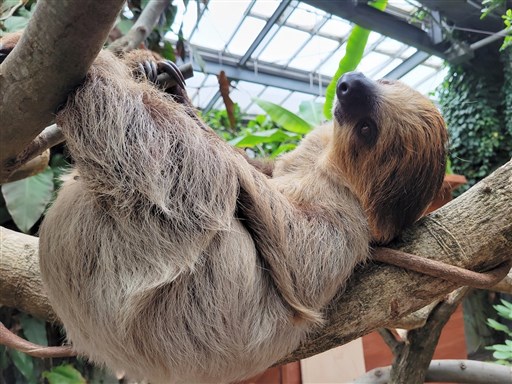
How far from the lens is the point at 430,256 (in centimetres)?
208

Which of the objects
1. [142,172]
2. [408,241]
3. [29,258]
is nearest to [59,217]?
[142,172]

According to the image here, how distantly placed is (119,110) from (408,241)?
1.31m

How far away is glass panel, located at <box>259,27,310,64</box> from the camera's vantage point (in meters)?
8.12

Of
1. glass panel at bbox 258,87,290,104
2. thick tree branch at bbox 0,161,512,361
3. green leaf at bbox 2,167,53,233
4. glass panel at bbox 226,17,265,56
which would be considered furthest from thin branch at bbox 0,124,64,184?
glass panel at bbox 258,87,290,104

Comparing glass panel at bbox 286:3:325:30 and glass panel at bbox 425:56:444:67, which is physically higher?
glass panel at bbox 286:3:325:30

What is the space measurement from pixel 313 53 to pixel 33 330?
20.6ft

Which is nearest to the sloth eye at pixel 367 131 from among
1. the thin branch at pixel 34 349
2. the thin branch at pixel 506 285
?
the thin branch at pixel 506 285

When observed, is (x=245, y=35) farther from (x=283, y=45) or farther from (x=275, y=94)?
(x=275, y=94)

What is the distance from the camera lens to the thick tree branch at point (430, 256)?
201 centimetres

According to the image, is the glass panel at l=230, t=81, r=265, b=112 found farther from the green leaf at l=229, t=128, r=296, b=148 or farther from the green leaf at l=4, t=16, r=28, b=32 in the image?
the green leaf at l=4, t=16, r=28, b=32

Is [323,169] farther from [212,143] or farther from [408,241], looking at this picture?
[212,143]

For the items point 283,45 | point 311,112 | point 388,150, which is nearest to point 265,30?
point 283,45

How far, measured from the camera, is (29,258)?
2646 millimetres

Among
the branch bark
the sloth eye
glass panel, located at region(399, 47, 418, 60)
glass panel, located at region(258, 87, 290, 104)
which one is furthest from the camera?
glass panel, located at region(258, 87, 290, 104)
